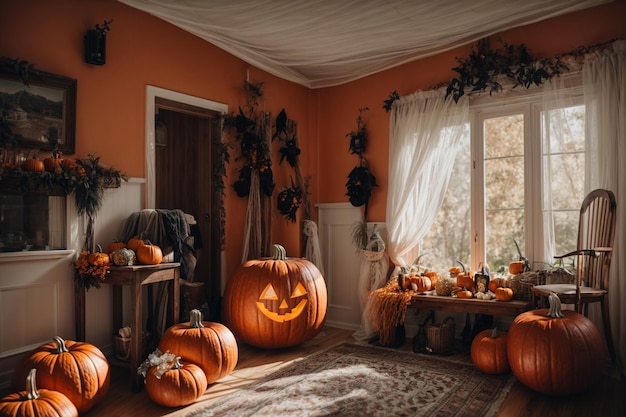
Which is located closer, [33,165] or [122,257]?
[33,165]

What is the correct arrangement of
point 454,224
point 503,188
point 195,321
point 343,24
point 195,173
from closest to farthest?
point 195,321
point 343,24
point 503,188
point 454,224
point 195,173

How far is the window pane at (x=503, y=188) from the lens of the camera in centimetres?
389

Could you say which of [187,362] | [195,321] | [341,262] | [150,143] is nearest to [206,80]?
[150,143]

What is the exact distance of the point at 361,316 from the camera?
4.61 m

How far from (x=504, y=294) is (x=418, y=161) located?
1.42m

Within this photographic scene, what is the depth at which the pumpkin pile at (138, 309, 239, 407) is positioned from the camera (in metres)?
2.70

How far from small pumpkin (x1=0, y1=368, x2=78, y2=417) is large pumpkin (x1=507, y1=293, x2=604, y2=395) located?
2637 mm

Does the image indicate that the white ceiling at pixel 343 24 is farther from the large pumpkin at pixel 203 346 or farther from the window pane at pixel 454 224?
the large pumpkin at pixel 203 346

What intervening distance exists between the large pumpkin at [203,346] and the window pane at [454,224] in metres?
2.12

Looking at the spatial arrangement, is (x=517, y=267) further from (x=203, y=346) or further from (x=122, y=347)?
(x=122, y=347)

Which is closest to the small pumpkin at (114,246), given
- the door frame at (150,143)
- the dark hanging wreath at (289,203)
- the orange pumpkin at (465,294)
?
the door frame at (150,143)

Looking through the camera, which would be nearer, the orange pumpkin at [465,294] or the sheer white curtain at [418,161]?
the orange pumpkin at [465,294]

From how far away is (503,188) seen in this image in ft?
13.0

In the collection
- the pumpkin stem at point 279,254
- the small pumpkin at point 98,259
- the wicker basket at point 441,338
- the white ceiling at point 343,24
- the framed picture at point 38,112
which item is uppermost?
the white ceiling at point 343,24
